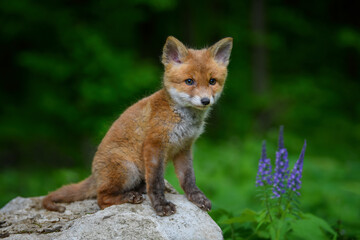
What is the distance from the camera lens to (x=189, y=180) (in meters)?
4.41

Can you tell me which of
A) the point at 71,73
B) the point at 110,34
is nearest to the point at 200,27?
the point at 110,34

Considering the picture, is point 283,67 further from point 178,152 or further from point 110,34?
point 178,152

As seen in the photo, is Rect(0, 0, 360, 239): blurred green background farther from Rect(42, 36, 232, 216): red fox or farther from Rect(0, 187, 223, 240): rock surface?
Rect(0, 187, 223, 240): rock surface

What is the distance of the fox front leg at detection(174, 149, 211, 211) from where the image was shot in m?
4.27

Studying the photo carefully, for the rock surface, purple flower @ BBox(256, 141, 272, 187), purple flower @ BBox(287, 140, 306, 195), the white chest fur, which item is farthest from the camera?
the white chest fur

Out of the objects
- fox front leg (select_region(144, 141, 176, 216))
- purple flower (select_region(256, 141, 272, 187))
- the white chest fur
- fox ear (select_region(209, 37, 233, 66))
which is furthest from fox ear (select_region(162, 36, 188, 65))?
purple flower (select_region(256, 141, 272, 187))

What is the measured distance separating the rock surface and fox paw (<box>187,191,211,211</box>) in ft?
0.17

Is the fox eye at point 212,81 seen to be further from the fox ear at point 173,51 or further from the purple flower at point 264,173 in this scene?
the purple flower at point 264,173

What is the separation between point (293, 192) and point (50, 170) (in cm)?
752

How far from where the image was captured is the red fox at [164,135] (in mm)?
4098

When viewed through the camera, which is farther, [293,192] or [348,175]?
[348,175]

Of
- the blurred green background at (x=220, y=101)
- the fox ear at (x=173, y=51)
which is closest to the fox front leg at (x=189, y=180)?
the fox ear at (x=173, y=51)

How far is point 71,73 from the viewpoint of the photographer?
31.2 ft

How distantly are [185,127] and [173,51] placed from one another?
85cm
